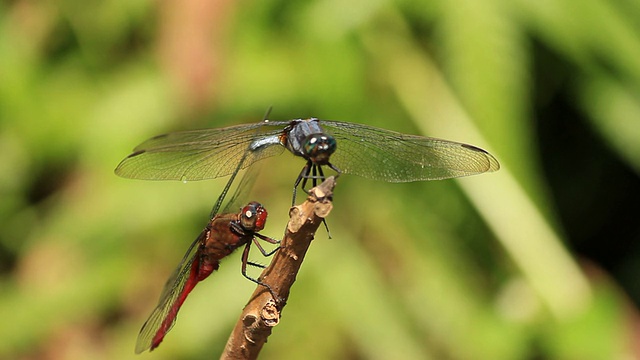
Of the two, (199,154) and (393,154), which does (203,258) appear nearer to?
(199,154)

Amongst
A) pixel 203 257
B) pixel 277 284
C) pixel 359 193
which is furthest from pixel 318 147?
pixel 359 193

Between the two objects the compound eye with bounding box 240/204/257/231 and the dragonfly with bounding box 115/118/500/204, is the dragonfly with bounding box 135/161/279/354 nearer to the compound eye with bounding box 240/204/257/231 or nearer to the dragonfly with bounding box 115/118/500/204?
the compound eye with bounding box 240/204/257/231

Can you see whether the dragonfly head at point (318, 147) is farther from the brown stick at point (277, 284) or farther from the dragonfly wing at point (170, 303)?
the brown stick at point (277, 284)

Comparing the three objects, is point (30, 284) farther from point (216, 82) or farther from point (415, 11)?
point (415, 11)

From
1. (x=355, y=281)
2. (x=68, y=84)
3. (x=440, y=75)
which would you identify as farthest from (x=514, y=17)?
(x=68, y=84)

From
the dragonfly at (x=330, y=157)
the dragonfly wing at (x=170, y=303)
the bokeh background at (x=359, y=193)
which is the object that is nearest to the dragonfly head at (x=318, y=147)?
the dragonfly at (x=330, y=157)
